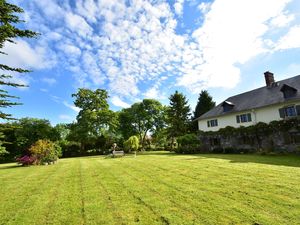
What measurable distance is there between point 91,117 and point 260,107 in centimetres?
2785

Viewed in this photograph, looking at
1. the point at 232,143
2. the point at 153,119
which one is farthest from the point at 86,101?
the point at 232,143

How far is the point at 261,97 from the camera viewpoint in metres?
26.1

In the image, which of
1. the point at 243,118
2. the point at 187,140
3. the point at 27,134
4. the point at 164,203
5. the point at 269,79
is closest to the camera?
the point at 164,203

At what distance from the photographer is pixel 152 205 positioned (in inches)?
229

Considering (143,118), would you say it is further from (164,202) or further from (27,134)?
(164,202)

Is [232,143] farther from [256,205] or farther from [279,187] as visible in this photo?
[256,205]

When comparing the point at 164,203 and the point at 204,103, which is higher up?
the point at 204,103

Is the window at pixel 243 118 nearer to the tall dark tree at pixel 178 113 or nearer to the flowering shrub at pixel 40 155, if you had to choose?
the tall dark tree at pixel 178 113

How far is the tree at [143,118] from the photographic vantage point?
46.6m

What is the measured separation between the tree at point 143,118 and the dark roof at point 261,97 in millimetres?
16561

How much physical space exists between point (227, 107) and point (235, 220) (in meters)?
26.8

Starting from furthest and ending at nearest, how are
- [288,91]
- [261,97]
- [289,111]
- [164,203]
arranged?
A: [261,97]
[288,91]
[289,111]
[164,203]

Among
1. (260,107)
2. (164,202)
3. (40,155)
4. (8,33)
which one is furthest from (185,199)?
(260,107)

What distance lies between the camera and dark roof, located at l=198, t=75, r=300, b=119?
2317 centimetres
